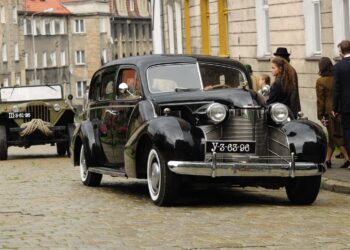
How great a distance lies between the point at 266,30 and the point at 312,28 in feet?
12.6

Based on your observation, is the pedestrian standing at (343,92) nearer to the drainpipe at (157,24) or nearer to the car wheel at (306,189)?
the car wheel at (306,189)

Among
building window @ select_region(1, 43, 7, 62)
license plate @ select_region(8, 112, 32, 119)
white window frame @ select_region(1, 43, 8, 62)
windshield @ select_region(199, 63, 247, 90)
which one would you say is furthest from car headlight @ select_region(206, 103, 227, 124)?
building window @ select_region(1, 43, 7, 62)

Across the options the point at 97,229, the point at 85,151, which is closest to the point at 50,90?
the point at 85,151

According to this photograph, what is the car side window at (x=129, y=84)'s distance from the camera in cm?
1608

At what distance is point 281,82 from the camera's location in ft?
55.9

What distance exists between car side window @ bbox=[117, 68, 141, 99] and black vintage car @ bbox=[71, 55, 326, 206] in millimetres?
23

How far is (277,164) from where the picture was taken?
14.3 m

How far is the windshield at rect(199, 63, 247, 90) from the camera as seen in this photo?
15915mm

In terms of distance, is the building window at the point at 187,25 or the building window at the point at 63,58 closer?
the building window at the point at 187,25

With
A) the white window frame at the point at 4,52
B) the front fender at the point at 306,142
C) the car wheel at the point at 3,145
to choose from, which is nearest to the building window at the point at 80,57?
the white window frame at the point at 4,52

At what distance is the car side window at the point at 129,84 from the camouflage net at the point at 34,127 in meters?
13.2

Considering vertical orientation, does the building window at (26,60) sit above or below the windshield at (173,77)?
above

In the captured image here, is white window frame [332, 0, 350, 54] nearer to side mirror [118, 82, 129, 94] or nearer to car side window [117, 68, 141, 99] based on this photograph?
car side window [117, 68, 141, 99]

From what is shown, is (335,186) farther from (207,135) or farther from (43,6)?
(43,6)
